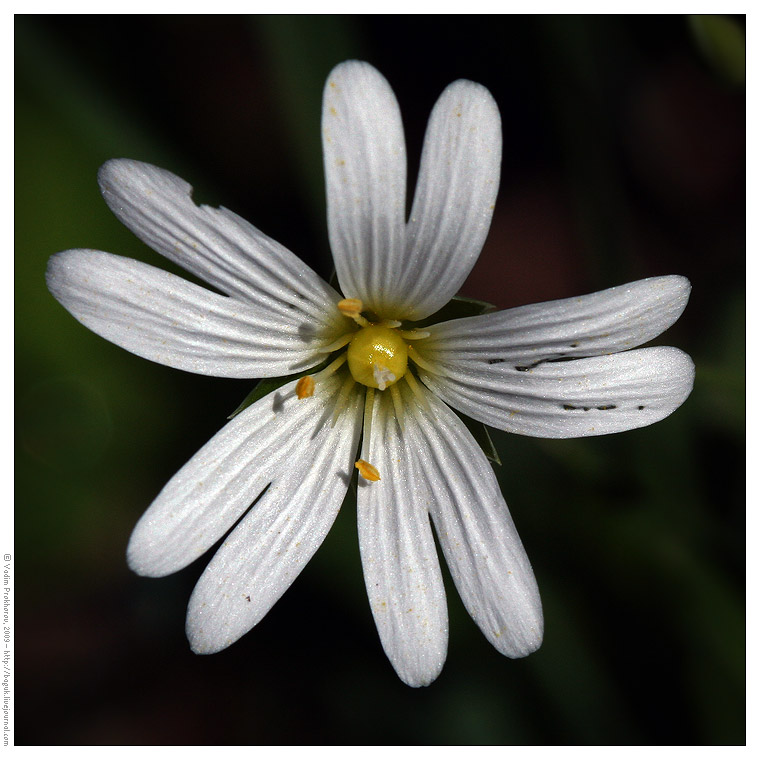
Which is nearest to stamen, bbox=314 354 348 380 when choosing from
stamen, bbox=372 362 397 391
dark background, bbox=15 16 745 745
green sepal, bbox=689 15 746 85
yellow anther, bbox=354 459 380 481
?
stamen, bbox=372 362 397 391

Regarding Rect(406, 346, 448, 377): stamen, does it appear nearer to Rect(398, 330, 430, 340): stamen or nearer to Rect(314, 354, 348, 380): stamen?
Rect(398, 330, 430, 340): stamen

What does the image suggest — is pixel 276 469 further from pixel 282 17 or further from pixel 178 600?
pixel 282 17

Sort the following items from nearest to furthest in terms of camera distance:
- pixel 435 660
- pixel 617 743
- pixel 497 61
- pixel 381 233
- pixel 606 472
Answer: pixel 381 233 < pixel 435 660 < pixel 606 472 < pixel 617 743 < pixel 497 61

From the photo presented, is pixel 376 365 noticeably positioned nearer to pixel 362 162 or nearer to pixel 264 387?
pixel 264 387

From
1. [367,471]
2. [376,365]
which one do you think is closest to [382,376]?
[376,365]

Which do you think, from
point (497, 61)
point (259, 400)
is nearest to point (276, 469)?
point (259, 400)

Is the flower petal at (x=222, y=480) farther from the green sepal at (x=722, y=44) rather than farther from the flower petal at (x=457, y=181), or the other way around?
the green sepal at (x=722, y=44)
